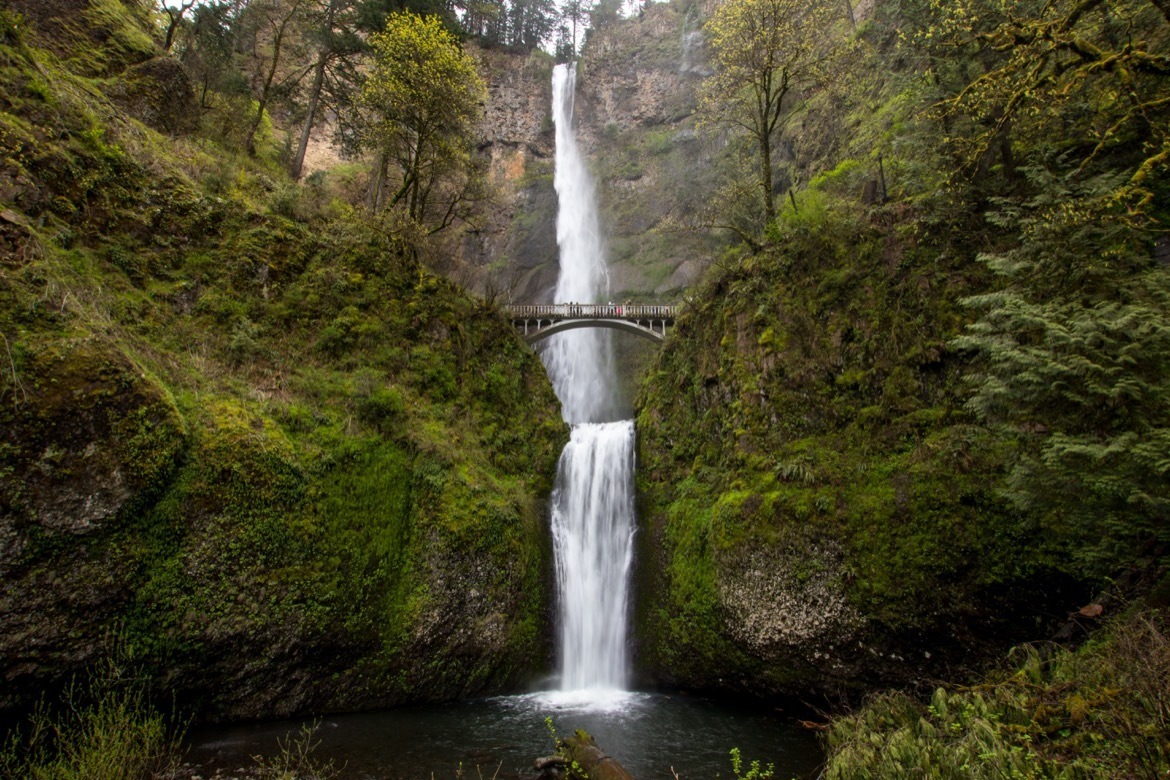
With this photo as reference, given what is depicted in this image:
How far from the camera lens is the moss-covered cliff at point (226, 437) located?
7430mm

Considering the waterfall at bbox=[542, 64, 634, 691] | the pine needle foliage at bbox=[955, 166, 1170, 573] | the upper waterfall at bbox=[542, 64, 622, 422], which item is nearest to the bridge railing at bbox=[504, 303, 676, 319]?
the upper waterfall at bbox=[542, 64, 622, 422]

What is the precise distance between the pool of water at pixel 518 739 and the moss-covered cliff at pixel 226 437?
26.4 inches

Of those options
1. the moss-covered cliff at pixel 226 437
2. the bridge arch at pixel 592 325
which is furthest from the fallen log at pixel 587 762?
the bridge arch at pixel 592 325

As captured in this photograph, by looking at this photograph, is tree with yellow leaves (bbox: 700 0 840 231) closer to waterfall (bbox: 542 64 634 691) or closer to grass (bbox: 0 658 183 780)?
waterfall (bbox: 542 64 634 691)

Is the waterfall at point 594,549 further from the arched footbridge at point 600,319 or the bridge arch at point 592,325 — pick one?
the arched footbridge at point 600,319

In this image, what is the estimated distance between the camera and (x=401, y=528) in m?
10.8

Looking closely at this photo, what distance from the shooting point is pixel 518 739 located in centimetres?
874

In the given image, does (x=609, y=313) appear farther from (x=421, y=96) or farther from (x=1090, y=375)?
(x=1090, y=375)

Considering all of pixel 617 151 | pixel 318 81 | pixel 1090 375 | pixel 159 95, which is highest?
pixel 617 151

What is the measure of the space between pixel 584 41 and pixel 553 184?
1516cm

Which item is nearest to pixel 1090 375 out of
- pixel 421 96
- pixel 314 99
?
pixel 421 96

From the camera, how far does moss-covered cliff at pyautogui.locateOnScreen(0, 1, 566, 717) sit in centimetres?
743

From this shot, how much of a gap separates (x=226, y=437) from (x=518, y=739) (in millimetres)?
6893

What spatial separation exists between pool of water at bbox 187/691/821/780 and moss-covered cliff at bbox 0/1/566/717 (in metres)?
0.67
